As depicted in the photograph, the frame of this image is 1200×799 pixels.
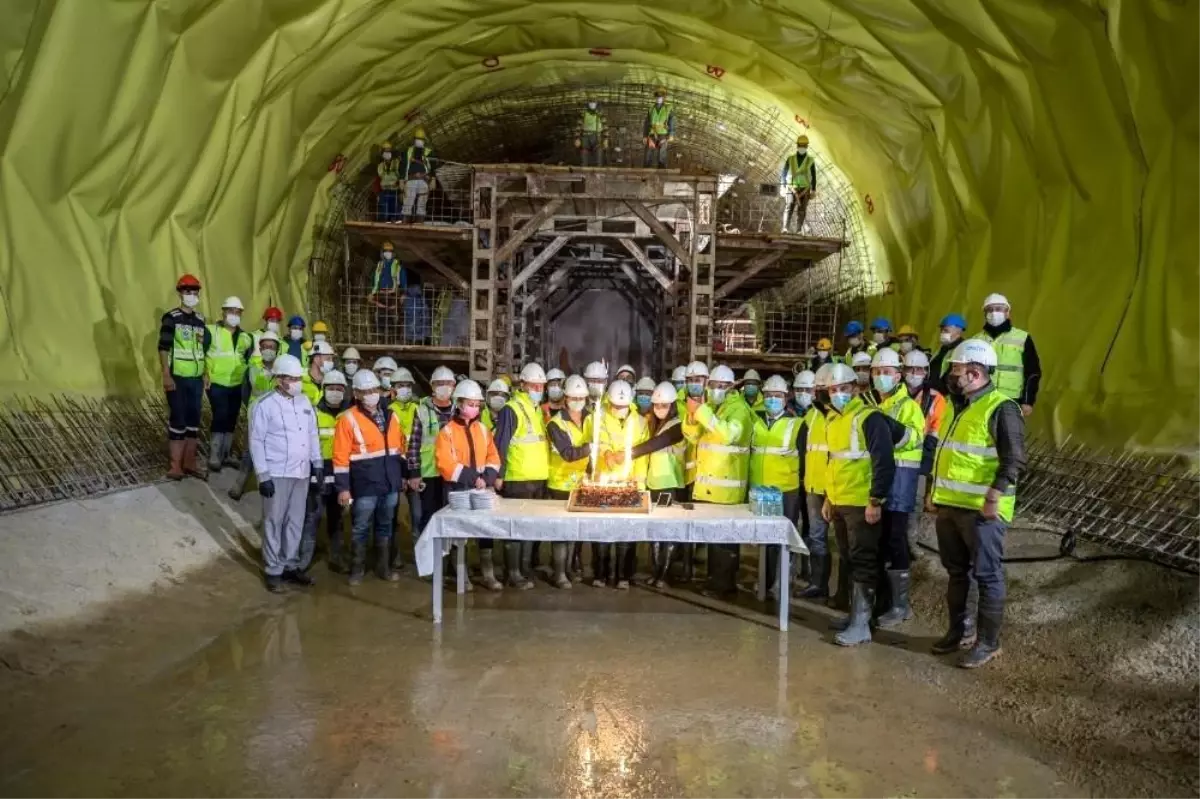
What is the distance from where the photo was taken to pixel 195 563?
287 inches

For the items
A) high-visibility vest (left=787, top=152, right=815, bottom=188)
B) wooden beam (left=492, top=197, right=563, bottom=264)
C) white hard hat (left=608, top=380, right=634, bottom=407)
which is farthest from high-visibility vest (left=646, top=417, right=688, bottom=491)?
high-visibility vest (left=787, top=152, right=815, bottom=188)

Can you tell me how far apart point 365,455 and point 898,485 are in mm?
4549

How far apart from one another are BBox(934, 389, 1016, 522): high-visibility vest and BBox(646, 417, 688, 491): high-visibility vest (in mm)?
2631

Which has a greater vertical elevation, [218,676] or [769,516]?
[769,516]

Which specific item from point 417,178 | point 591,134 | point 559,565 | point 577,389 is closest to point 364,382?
Result: point 577,389

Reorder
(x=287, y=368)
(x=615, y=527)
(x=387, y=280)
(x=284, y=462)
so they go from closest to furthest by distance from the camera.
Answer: (x=615, y=527), (x=284, y=462), (x=287, y=368), (x=387, y=280)

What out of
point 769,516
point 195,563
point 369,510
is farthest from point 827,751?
point 195,563

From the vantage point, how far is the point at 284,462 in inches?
266

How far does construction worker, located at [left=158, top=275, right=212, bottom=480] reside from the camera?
8297 mm

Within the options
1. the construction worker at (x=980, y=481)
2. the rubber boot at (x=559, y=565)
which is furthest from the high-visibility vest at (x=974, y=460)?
the rubber boot at (x=559, y=565)

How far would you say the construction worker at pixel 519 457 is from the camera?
7.33 metres

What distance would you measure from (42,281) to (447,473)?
455 centimetres

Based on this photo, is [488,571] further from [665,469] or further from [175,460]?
[175,460]

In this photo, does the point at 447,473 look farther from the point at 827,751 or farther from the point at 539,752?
the point at 827,751
